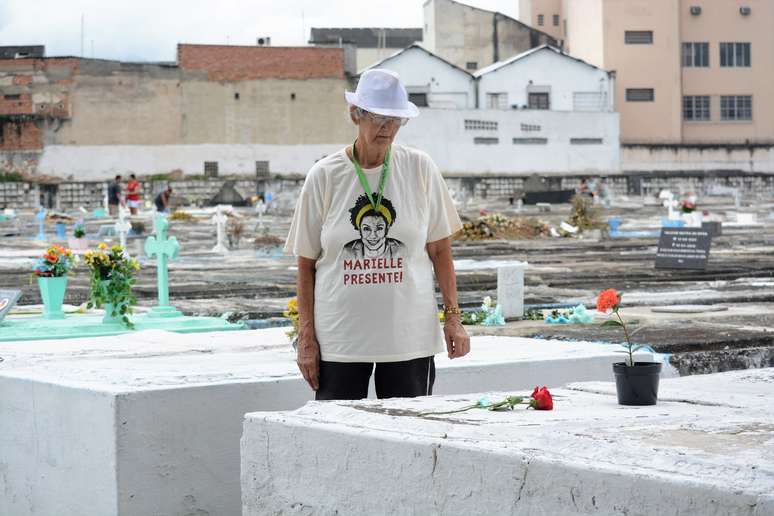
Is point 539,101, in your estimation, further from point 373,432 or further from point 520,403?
point 373,432

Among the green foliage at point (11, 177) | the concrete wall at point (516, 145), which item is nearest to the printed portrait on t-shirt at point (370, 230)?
the green foliage at point (11, 177)

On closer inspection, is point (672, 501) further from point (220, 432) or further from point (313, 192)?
point (220, 432)

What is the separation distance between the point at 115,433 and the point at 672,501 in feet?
8.52

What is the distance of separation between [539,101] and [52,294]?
58.6 meters

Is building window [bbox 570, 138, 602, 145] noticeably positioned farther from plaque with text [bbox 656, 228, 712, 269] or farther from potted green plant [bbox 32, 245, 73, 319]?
potted green plant [bbox 32, 245, 73, 319]

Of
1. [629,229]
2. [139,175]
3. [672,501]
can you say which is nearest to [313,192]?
[672,501]

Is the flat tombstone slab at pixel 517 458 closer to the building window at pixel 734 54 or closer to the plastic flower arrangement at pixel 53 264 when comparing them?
the plastic flower arrangement at pixel 53 264

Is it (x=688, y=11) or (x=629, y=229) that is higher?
(x=688, y=11)

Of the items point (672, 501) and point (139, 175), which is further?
point (139, 175)

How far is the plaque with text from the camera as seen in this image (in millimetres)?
18438

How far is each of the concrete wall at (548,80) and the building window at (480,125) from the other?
45.8 inches

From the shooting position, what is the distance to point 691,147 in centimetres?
6819

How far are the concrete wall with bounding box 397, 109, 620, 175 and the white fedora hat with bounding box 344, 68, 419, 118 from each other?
58.3m

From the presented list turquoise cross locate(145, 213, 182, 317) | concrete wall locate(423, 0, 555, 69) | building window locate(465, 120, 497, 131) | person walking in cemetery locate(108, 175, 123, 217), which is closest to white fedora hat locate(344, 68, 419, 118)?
turquoise cross locate(145, 213, 182, 317)
